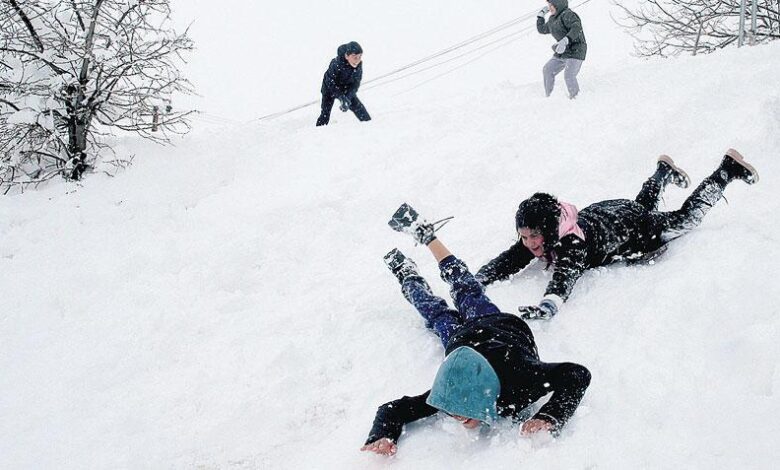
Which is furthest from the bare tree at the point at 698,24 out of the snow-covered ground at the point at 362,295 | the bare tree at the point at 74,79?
the bare tree at the point at 74,79

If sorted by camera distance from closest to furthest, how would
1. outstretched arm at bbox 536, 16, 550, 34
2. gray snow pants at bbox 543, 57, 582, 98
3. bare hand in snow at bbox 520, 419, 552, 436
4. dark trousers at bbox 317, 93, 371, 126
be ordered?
1. bare hand in snow at bbox 520, 419, 552, 436
2. gray snow pants at bbox 543, 57, 582, 98
3. outstretched arm at bbox 536, 16, 550, 34
4. dark trousers at bbox 317, 93, 371, 126

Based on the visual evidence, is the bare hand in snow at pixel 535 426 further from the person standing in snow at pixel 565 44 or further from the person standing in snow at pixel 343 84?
the person standing in snow at pixel 343 84

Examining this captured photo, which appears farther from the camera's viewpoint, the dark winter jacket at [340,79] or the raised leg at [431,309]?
the dark winter jacket at [340,79]

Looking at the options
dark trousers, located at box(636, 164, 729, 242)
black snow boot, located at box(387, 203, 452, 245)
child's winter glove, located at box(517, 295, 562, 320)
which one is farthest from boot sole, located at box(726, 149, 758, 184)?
black snow boot, located at box(387, 203, 452, 245)

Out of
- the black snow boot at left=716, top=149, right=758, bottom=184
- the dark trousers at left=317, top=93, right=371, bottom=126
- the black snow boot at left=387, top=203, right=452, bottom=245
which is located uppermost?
the dark trousers at left=317, top=93, right=371, bottom=126

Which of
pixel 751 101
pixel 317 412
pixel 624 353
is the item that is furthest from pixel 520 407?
pixel 751 101

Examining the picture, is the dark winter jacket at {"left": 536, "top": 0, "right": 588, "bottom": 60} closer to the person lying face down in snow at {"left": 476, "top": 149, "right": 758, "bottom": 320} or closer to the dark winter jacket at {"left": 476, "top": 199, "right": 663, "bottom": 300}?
the person lying face down in snow at {"left": 476, "top": 149, "right": 758, "bottom": 320}

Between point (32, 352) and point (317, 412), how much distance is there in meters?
2.26

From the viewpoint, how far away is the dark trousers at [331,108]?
8.08m

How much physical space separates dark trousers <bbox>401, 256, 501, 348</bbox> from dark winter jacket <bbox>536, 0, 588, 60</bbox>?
5019mm

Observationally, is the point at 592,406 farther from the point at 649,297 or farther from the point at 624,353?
the point at 649,297

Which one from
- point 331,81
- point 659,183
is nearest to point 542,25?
point 331,81

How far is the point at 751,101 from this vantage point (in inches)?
220

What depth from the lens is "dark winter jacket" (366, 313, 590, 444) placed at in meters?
2.45
